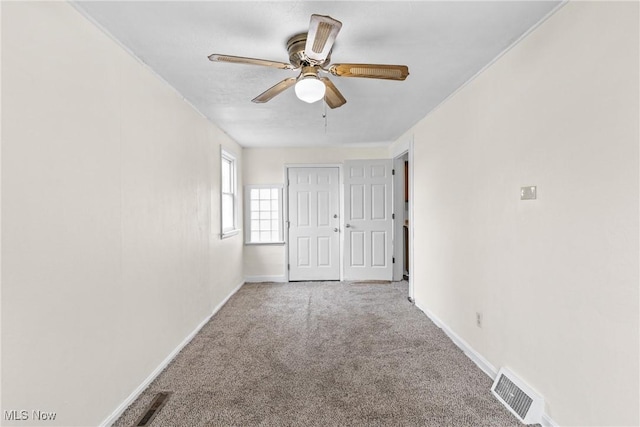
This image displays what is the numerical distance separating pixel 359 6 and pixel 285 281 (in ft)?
14.4

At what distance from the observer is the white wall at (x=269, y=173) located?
17.7 feet

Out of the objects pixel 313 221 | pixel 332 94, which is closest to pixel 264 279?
pixel 313 221

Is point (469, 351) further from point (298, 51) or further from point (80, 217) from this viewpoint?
point (80, 217)

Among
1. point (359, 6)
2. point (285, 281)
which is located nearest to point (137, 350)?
point (359, 6)

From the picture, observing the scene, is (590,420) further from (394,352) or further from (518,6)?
(518,6)

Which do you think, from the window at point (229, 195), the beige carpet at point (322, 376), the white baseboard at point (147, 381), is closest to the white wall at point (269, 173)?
the window at point (229, 195)

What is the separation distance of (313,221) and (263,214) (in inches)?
34.0

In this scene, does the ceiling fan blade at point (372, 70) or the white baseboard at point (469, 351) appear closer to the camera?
the ceiling fan blade at point (372, 70)

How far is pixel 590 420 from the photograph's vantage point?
1506 mm

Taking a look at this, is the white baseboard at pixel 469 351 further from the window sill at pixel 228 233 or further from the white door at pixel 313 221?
the window sill at pixel 228 233

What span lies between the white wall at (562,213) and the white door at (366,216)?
8.36 ft

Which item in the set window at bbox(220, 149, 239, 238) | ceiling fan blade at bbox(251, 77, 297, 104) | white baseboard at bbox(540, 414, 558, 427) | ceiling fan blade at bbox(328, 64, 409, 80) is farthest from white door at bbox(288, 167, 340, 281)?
white baseboard at bbox(540, 414, 558, 427)

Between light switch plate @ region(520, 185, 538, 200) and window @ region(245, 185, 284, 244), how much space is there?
3917 millimetres

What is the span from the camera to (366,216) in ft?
17.3
